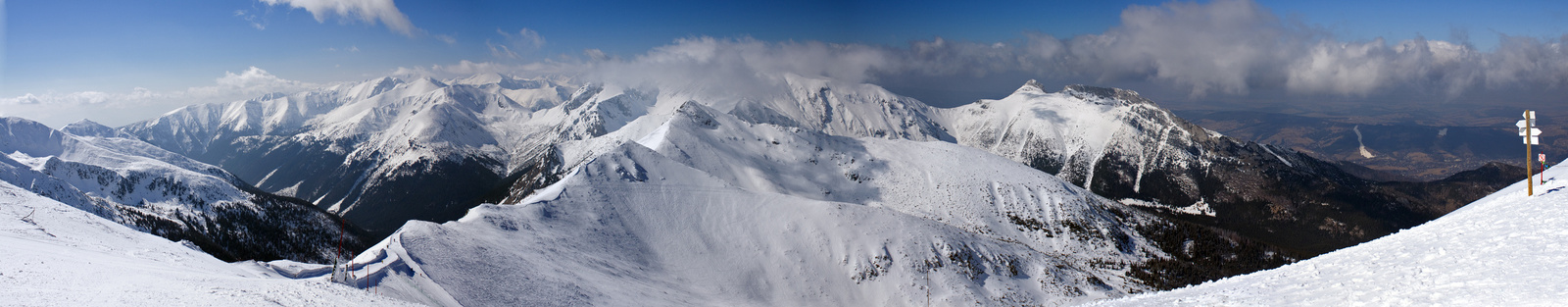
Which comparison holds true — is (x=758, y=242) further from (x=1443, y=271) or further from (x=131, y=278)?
(x=1443, y=271)

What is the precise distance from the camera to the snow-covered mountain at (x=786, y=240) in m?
59.1

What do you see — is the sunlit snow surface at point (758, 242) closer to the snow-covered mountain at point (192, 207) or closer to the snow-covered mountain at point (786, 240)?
the snow-covered mountain at point (786, 240)

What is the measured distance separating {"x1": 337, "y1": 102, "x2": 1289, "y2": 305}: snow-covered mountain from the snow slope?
30.3 ft

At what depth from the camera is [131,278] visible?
1201 inches

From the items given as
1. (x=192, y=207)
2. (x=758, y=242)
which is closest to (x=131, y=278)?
(x=758, y=242)

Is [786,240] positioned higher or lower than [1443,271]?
lower

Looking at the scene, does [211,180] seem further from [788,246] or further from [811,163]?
[788,246]

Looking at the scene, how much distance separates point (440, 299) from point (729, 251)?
4386 centimetres

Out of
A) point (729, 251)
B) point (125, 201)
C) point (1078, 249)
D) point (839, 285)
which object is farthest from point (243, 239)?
point (1078, 249)

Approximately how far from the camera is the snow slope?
85.9 ft

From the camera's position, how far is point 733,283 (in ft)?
253

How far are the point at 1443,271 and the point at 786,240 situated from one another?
73242 millimetres

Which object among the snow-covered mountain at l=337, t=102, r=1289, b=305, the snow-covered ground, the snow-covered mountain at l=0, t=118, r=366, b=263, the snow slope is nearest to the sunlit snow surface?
the snow-covered mountain at l=337, t=102, r=1289, b=305

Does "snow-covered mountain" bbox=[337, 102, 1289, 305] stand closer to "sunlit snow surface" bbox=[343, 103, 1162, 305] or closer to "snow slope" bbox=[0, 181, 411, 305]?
"sunlit snow surface" bbox=[343, 103, 1162, 305]
